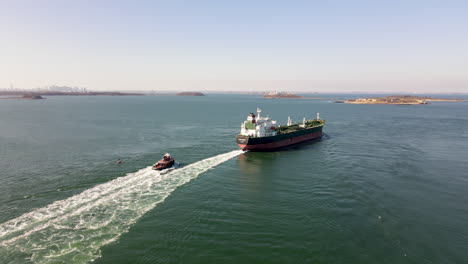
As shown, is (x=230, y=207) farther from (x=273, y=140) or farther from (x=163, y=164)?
(x=273, y=140)

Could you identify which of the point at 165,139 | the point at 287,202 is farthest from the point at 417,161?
the point at 165,139

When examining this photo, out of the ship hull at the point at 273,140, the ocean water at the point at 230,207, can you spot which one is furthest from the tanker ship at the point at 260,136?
the ocean water at the point at 230,207

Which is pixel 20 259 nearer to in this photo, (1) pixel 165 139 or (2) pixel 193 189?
(2) pixel 193 189

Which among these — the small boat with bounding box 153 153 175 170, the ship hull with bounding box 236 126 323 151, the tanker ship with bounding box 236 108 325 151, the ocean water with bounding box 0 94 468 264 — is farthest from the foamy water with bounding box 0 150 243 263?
the tanker ship with bounding box 236 108 325 151

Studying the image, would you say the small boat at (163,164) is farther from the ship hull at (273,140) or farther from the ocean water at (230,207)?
the ship hull at (273,140)

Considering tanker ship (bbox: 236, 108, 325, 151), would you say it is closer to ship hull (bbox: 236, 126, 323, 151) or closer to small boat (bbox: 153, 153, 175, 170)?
ship hull (bbox: 236, 126, 323, 151)

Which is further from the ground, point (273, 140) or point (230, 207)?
point (273, 140)

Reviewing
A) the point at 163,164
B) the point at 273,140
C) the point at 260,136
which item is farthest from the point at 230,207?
the point at 273,140
